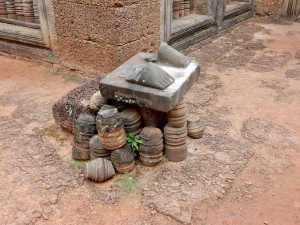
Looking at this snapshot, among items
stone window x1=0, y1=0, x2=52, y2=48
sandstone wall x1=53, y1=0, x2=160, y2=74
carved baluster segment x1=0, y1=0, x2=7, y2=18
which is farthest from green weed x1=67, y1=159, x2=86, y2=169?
carved baluster segment x1=0, y1=0, x2=7, y2=18

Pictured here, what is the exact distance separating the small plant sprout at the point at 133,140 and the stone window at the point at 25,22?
2949 mm

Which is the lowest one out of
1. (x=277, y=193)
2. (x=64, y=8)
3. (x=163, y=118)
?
(x=277, y=193)

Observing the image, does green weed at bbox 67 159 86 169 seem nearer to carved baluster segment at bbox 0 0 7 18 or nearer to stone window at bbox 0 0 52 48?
stone window at bbox 0 0 52 48

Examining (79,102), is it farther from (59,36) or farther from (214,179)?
(59,36)

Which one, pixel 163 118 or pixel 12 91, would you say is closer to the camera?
pixel 163 118

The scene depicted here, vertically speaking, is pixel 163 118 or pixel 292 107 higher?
pixel 163 118

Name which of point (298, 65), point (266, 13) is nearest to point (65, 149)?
point (298, 65)

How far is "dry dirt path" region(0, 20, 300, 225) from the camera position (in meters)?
2.35

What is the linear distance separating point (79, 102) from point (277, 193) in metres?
1.98

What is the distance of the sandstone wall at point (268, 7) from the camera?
27.6 feet

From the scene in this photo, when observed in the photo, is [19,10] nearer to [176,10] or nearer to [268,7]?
[176,10]

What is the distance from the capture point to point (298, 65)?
5316 millimetres

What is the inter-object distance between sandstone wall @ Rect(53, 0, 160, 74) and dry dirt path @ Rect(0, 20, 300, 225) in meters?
0.55

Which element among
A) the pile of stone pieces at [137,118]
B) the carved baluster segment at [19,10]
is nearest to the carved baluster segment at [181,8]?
the carved baluster segment at [19,10]
